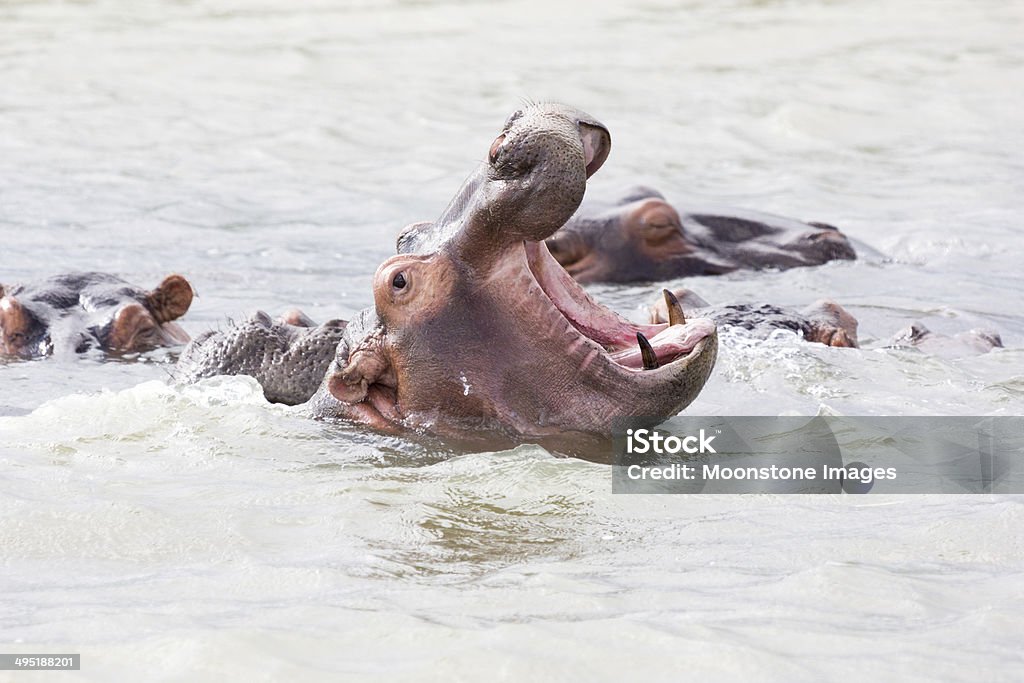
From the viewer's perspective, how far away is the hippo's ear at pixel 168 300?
275 inches

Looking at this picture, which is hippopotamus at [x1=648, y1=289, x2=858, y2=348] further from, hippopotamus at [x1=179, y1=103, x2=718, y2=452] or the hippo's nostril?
the hippo's nostril

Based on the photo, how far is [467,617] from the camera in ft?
11.0

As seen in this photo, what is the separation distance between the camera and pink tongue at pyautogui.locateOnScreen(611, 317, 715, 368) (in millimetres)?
4457

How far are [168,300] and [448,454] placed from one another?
2852 mm

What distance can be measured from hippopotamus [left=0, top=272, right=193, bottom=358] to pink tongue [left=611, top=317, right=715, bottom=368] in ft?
9.55

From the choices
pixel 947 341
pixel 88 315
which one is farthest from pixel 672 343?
pixel 88 315

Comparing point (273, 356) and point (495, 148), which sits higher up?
point (495, 148)

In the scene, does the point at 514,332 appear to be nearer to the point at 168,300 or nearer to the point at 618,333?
the point at 618,333

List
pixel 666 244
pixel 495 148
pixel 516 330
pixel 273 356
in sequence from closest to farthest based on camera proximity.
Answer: pixel 495 148 < pixel 516 330 < pixel 273 356 < pixel 666 244

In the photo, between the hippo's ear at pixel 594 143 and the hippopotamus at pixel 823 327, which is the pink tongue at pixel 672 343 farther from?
the hippopotamus at pixel 823 327

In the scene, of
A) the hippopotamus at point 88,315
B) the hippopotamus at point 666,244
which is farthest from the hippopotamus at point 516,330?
the hippopotamus at point 666,244

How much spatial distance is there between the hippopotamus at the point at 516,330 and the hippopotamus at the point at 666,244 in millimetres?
3955

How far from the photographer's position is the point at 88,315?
695 cm

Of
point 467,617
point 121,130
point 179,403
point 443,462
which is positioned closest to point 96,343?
point 179,403
